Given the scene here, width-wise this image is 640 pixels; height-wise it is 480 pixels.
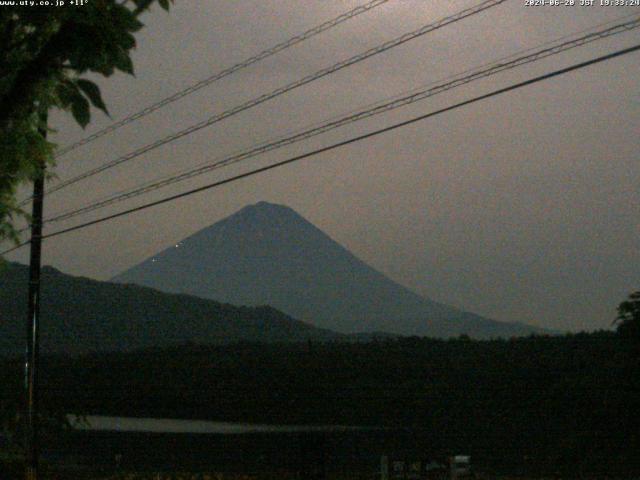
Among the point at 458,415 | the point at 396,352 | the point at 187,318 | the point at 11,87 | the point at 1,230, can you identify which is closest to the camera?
the point at 11,87

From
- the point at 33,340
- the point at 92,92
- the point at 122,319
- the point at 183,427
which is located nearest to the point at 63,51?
the point at 92,92

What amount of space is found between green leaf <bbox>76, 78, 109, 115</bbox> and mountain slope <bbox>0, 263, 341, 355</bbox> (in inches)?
4273

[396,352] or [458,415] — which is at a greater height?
[396,352]

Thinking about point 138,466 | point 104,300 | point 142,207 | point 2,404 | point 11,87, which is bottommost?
point 138,466

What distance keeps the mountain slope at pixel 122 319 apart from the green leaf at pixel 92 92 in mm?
108532

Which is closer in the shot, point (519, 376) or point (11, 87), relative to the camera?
point (11, 87)

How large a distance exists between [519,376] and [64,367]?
3522 centimetres

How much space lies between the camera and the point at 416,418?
170ft

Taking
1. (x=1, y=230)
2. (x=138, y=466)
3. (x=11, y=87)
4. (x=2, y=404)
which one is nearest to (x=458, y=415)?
(x=138, y=466)

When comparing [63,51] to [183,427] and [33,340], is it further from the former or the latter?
[183,427]

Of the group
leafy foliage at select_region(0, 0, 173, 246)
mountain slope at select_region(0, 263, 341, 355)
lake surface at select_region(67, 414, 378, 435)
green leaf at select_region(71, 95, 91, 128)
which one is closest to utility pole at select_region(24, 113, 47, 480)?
leafy foliage at select_region(0, 0, 173, 246)

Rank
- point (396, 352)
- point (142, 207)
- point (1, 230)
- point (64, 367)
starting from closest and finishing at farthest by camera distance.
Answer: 1. point (1, 230)
2. point (142, 207)
3. point (396, 352)
4. point (64, 367)

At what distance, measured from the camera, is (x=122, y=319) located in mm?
126000

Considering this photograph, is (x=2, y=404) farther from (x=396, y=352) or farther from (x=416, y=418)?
(x=396, y=352)
